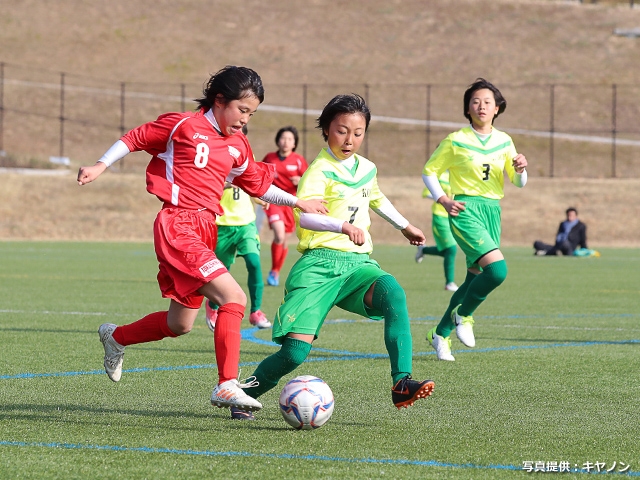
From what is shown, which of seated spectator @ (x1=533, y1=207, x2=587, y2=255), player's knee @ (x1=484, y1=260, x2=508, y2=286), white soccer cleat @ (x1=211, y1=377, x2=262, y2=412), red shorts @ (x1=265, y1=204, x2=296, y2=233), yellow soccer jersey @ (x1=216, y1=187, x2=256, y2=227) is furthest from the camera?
seated spectator @ (x1=533, y1=207, x2=587, y2=255)

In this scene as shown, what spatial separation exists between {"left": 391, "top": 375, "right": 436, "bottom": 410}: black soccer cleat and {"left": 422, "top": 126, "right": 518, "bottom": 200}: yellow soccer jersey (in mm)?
3549

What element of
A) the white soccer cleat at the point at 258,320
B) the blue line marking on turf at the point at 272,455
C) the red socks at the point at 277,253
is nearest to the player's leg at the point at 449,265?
the red socks at the point at 277,253

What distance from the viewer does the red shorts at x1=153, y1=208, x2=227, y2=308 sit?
5328 millimetres

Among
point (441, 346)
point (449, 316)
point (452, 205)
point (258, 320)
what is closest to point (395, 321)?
point (452, 205)

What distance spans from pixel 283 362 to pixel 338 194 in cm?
99

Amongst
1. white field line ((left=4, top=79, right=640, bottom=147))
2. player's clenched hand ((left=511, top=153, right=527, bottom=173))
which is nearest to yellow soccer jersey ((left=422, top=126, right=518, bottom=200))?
player's clenched hand ((left=511, top=153, right=527, bottom=173))

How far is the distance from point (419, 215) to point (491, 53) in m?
27.7

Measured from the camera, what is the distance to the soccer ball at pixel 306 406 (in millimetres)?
5133

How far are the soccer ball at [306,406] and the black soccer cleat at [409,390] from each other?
1.08 feet

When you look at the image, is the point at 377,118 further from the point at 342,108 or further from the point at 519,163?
the point at 342,108

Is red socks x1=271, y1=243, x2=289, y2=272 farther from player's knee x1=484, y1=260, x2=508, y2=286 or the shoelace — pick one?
the shoelace

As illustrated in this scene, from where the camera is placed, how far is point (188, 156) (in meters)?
5.57

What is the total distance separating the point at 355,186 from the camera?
19.3ft

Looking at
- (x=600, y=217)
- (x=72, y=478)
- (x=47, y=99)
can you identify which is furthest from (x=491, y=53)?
(x=72, y=478)
